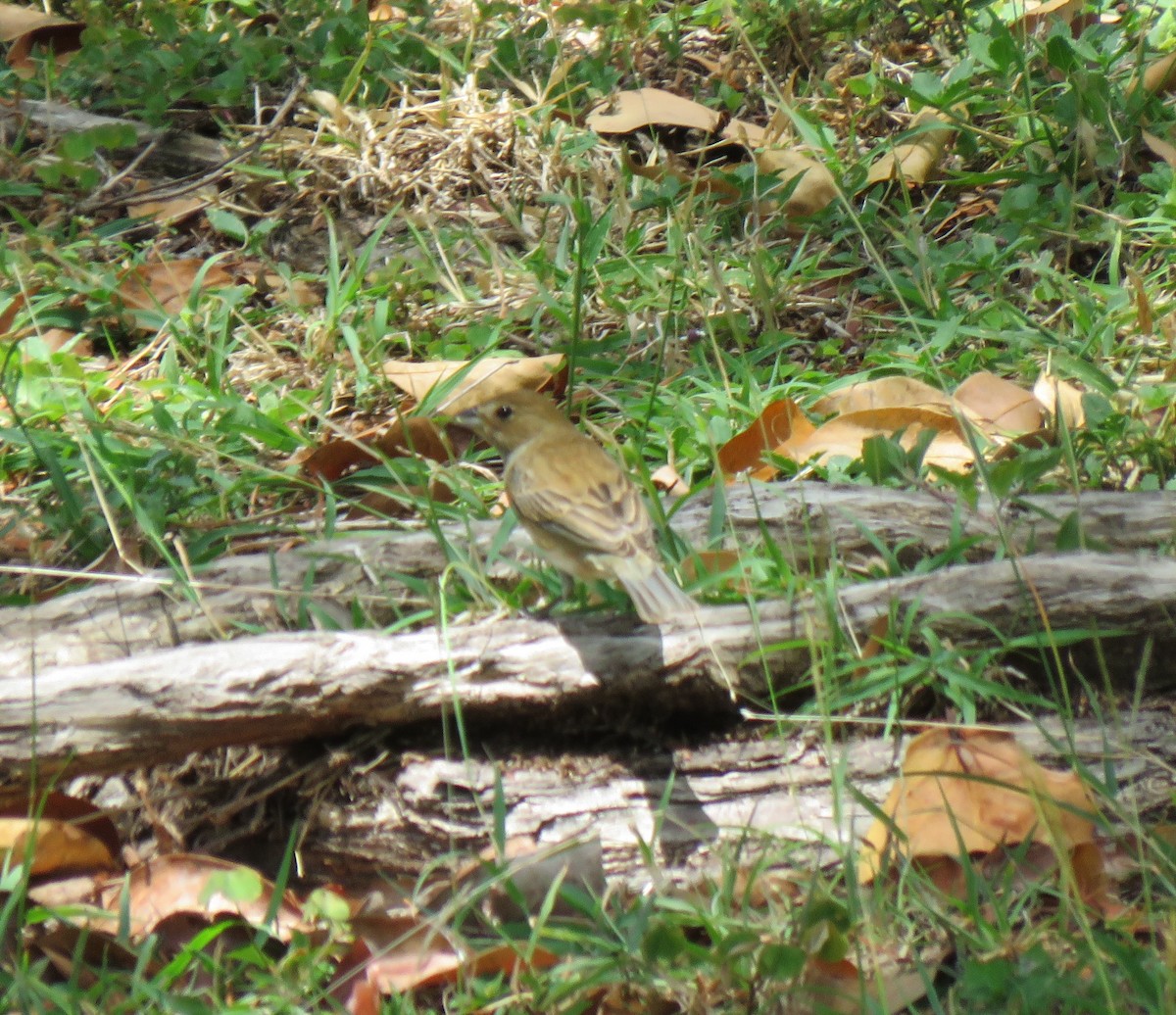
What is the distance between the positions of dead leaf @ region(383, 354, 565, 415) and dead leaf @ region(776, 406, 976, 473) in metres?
1.06

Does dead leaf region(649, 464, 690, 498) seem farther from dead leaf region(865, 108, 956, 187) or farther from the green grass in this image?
dead leaf region(865, 108, 956, 187)

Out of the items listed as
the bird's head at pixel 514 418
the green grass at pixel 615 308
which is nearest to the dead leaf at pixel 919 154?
the green grass at pixel 615 308

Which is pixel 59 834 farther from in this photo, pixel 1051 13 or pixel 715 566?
pixel 1051 13

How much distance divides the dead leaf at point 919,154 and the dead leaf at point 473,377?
189 cm

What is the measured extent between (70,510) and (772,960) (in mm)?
2750

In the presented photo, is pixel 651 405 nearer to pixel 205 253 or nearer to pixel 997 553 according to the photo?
pixel 997 553

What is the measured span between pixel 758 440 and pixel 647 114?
2566 mm

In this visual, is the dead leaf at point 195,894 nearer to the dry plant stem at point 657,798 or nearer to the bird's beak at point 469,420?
the dry plant stem at point 657,798

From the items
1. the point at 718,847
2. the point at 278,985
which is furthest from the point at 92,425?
the point at 718,847

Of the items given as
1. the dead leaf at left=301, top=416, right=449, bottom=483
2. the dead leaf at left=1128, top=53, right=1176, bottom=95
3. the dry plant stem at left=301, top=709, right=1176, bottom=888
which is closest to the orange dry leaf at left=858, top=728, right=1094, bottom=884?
the dry plant stem at left=301, top=709, right=1176, bottom=888

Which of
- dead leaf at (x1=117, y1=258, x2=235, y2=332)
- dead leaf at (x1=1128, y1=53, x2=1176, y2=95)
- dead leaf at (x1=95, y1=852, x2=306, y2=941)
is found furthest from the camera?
dead leaf at (x1=1128, y1=53, x2=1176, y2=95)

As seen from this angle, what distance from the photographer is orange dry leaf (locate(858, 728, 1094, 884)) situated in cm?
326

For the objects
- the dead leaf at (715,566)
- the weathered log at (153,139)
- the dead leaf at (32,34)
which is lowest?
the dead leaf at (715,566)

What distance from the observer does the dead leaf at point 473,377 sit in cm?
527
